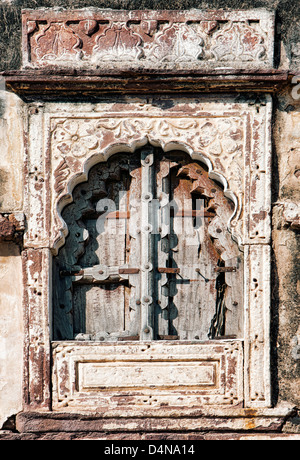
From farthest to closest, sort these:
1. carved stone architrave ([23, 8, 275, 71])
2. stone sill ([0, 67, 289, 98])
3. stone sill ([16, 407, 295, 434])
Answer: carved stone architrave ([23, 8, 275, 71]) → stone sill ([0, 67, 289, 98]) → stone sill ([16, 407, 295, 434])

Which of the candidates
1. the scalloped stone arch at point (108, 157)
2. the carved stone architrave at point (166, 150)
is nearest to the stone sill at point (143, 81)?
the carved stone architrave at point (166, 150)

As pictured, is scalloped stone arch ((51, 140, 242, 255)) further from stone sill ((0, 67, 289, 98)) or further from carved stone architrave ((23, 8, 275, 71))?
carved stone architrave ((23, 8, 275, 71))

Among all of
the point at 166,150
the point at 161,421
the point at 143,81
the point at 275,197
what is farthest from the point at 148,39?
the point at 161,421

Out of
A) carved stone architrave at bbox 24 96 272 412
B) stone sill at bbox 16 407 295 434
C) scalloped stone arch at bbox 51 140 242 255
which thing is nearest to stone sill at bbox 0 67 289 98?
carved stone architrave at bbox 24 96 272 412

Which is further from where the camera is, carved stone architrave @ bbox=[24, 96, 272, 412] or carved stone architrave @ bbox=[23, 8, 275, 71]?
carved stone architrave @ bbox=[23, 8, 275, 71]

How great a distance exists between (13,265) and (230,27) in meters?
2.47

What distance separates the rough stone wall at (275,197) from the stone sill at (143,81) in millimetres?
179

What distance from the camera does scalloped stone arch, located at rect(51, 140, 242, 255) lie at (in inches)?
276

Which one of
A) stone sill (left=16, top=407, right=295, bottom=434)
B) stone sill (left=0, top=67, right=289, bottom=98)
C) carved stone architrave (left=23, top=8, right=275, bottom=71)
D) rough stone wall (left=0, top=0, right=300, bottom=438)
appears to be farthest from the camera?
carved stone architrave (left=23, top=8, right=275, bottom=71)

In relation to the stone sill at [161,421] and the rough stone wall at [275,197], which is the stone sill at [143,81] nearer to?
the rough stone wall at [275,197]

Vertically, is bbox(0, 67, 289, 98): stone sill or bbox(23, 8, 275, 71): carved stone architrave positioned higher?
bbox(23, 8, 275, 71): carved stone architrave

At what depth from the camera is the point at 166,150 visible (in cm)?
721

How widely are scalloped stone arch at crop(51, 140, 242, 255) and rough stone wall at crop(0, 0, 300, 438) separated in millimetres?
314

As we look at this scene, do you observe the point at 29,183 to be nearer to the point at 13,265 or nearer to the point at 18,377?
the point at 13,265
